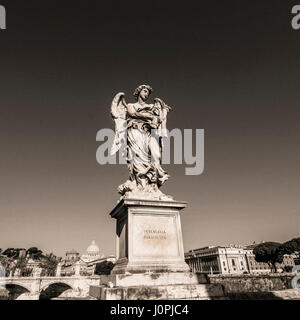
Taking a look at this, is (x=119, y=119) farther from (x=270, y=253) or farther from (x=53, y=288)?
(x=270, y=253)

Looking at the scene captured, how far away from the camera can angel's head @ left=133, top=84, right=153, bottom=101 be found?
29.7 ft

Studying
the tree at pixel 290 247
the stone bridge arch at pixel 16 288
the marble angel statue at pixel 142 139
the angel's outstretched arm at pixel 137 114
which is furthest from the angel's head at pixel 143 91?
the tree at pixel 290 247

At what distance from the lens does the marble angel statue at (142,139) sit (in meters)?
7.62

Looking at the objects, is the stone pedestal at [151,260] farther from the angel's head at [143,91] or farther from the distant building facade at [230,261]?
the distant building facade at [230,261]

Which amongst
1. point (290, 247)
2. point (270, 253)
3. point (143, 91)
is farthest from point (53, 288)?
point (143, 91)

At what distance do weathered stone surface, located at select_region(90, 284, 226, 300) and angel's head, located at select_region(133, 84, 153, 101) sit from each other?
6492 mm

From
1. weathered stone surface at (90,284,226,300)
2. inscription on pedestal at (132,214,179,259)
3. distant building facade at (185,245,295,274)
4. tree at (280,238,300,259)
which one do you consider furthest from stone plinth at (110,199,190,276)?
distant building facade at (185,245,295,274)

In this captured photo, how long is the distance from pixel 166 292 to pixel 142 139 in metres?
4.91

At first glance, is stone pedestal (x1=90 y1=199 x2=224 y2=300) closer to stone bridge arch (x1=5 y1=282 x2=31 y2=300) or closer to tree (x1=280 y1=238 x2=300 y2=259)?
stone bridge arch (x1=5 y1=282 x2=31 y2=300)

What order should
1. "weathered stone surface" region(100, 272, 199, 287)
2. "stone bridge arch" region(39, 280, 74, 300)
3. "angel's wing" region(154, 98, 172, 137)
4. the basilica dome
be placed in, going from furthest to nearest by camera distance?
the basilica dome, "stone bridge arch" region(39, 280, 74, 300), "angel's wing" region(154, 98, 172, 137), "weathered stone surface" region(100, 272, 199, 287)

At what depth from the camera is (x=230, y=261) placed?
10806 centimetres
